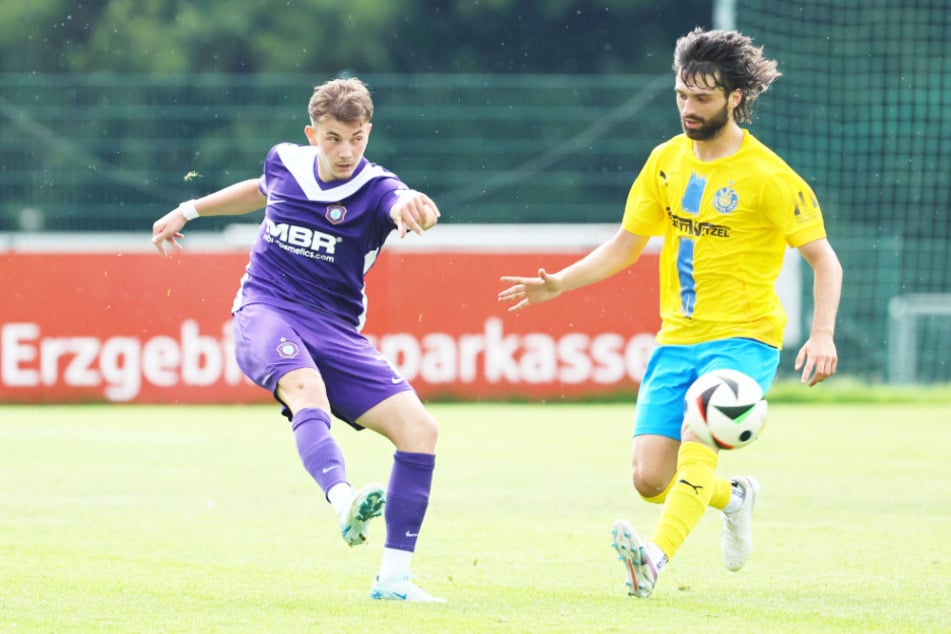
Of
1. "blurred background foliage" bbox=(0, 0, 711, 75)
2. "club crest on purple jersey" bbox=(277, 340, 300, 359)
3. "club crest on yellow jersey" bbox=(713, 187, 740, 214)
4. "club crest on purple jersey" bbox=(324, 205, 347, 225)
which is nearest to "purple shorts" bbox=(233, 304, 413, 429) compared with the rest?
"club crest on purple jersey" bbox=(277, 340, 300, 359)

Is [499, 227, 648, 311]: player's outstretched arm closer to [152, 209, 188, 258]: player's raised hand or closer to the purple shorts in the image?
the purple shorts

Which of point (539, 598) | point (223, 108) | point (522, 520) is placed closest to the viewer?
point (539, 598)

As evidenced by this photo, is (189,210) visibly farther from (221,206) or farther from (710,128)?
(710,128)

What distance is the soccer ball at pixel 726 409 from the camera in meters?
6.39

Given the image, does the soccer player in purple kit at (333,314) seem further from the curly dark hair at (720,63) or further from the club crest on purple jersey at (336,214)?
the curly dark hair at (720,63)

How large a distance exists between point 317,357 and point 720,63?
191 centimetres

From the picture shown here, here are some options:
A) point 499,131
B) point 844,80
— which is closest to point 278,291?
point 499,131

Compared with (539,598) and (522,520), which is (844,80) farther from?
(539,598)

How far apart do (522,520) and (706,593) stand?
8.20 ft

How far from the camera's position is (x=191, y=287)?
1762 cm

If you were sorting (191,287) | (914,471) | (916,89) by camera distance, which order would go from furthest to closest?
1. (916,89)
2. (191,287)
3. (914,471)

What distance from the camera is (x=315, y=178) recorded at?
6859mm

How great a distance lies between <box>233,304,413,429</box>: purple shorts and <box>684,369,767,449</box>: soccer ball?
1136 mm

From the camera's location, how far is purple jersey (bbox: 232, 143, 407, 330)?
22.2 feet
